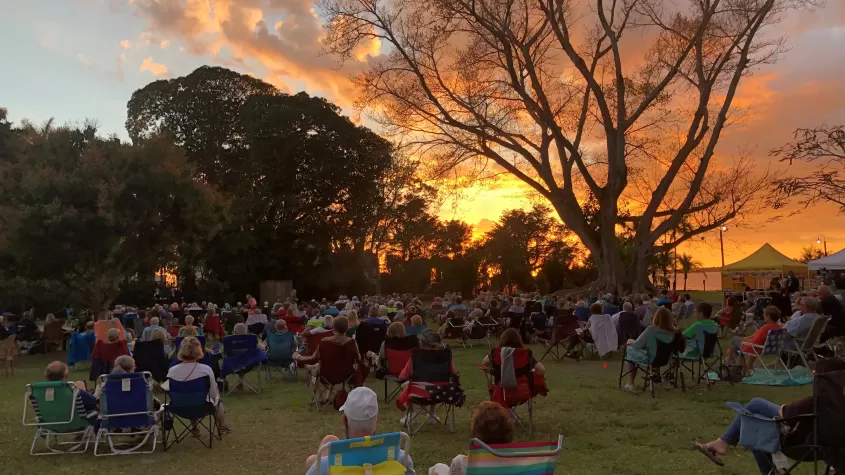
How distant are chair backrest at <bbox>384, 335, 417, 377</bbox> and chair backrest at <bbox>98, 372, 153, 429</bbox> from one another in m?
2.96

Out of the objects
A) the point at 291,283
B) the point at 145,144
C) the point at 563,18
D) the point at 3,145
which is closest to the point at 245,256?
the point at 291,283

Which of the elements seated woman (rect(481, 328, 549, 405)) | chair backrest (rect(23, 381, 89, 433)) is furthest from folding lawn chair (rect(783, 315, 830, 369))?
chair backrest (rect(23, 381, 89, 433))

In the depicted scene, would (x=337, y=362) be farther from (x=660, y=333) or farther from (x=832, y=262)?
(x=832, y=262)

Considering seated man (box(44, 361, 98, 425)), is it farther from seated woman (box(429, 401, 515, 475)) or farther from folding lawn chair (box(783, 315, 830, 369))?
folding lawn chair (box(783, 315, 830, 369))

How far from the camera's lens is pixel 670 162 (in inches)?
978

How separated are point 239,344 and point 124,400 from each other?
326cm

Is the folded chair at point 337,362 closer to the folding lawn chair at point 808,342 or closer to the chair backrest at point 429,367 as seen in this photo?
the chair backrest at point 429,367

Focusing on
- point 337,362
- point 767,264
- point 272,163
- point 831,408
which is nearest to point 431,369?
point 337,362

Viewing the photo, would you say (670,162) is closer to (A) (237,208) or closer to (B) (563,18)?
(B) (563,18)

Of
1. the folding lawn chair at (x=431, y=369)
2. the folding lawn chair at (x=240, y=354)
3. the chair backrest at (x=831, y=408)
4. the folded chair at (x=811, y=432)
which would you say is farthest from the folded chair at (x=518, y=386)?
the folding lawn chair at (x=240, y=354)

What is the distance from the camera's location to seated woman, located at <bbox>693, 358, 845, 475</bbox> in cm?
393

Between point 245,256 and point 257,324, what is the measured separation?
20.4m

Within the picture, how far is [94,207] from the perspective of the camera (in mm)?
16688

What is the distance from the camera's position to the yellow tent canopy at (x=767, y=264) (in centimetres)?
2686
